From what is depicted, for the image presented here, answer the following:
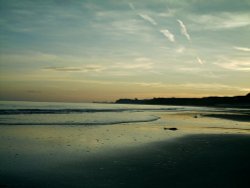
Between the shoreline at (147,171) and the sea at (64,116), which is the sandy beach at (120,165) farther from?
the sea at (64,116)

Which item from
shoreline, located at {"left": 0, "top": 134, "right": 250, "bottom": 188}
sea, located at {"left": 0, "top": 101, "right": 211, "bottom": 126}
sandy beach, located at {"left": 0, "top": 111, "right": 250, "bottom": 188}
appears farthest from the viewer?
sea, located at {"left": 0, "top": 101, "right": 211, "bottom": 126}

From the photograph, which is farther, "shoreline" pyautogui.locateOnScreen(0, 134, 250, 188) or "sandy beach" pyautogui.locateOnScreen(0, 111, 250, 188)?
"sandy beach" pyautogui.locateOnScreen(0, 111, 250, 188)

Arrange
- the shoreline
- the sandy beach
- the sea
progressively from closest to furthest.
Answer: the shoreline, the sandy beach, the sea

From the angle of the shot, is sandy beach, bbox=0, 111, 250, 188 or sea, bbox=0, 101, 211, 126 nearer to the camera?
sandy beach, bbox=0, 111, 250, 188

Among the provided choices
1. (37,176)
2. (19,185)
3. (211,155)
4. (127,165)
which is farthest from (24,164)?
(211,155)

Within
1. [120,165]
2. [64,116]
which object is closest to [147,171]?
[120,165]

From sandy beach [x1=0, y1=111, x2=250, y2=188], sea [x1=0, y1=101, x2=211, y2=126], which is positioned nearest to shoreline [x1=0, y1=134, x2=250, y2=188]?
sandy beach [x1=0, y1=111, x2=250, y2=188]

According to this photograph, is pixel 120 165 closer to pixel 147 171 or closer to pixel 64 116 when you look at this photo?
pixel 147 171

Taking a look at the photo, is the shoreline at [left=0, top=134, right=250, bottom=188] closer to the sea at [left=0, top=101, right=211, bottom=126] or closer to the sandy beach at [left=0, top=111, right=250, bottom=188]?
the sandy beach at [left=0, top=111, right=250, bottom=188]

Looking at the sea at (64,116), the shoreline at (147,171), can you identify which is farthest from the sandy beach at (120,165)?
the sea at (64,116)

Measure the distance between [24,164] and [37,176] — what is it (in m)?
1.70

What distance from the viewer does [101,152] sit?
12273 millimetres

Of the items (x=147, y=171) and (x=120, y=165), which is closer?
(x=147, y=171)

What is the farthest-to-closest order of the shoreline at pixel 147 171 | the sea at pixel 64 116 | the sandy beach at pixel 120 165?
the sea at pixel 64 116 < the sandy beach at pixel 120 165 < the shoreline at pixel 147 171
